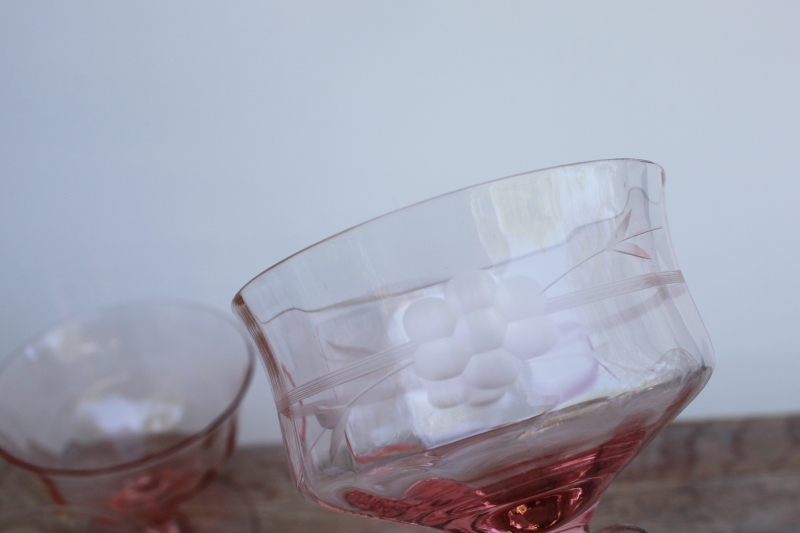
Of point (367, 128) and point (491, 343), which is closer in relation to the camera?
point (491, 343)

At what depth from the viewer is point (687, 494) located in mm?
366

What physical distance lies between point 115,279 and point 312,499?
43cm

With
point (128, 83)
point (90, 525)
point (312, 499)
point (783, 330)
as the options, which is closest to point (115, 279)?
point (128, 83)

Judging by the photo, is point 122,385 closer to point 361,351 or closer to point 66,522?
point 66,522

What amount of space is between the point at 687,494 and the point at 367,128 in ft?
1.07

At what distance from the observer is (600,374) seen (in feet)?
0.61

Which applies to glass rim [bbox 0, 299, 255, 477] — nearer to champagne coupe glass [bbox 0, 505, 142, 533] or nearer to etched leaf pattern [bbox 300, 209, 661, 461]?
champagne coupe glass [bbox 0, 505, 142, 533]

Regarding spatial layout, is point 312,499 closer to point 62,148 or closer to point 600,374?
point 600,374

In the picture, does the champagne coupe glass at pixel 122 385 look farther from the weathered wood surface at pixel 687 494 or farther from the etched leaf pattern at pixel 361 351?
the etched leaf pattern at pixel 361 351

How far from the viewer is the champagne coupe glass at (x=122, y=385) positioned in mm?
491

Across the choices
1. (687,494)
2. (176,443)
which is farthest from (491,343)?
(176,443)

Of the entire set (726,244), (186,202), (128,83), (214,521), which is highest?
(128,83)

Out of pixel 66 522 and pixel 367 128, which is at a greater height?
pixel 367 128

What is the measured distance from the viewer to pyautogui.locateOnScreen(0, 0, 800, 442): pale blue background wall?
0.42m
